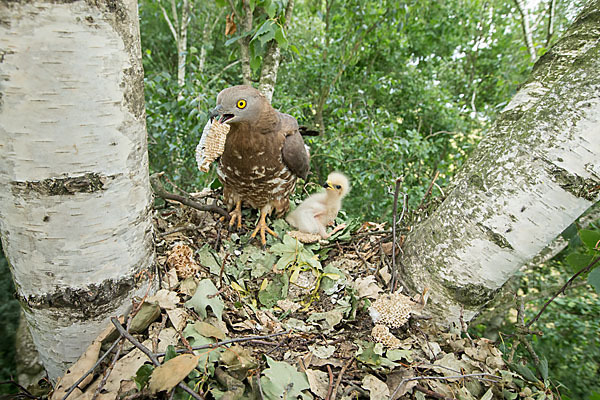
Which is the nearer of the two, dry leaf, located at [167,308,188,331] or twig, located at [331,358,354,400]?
twig, located at [331,358,354,400]

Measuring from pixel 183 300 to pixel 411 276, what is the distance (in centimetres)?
105

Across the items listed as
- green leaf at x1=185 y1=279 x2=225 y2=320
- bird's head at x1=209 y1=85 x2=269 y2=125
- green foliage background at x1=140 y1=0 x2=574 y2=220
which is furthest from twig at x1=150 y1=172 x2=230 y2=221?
green foliage background at x1=140 y1=0 x2=574 y2=220

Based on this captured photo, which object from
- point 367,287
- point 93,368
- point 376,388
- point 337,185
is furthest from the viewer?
point 337,185

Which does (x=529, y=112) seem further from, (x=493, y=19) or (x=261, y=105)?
(x=493, y=19)

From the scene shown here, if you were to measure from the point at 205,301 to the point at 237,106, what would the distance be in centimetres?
108

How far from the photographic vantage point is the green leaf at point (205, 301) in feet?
4.24

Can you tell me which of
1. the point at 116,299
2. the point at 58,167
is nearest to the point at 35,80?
the point at 58,167

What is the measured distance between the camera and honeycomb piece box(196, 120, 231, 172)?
2.21 m

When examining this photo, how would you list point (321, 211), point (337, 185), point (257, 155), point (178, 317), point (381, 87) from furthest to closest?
point (381, 87) → point (337, 185) → point (321, 211) → point (257, 155) → point (178, 317)

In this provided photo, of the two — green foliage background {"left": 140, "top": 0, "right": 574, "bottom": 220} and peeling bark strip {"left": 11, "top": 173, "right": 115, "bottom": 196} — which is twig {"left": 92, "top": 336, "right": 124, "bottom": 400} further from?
green foliage background {"left": 140, "top": 0, "right": 574, "bottom": 220}

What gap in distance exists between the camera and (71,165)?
933 mm

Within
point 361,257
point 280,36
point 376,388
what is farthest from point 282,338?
point 280,36

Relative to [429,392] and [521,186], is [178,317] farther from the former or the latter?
[521,186]

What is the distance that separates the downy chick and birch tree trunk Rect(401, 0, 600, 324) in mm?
676
